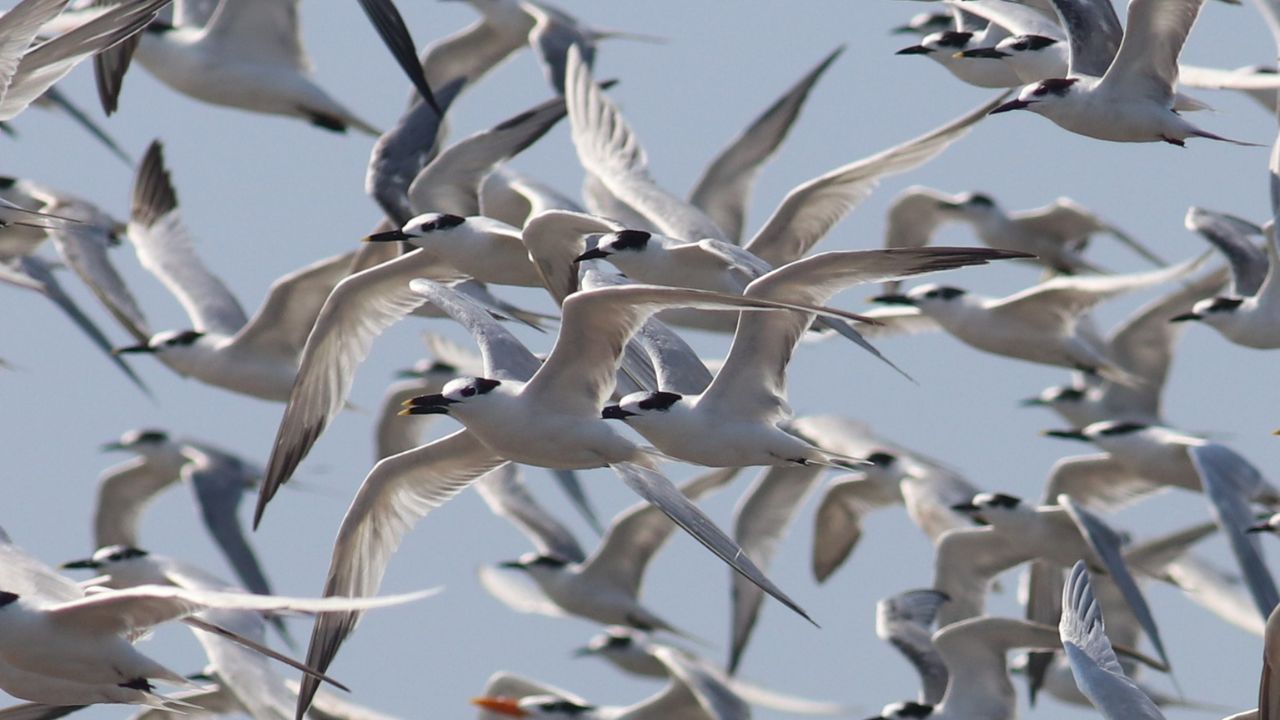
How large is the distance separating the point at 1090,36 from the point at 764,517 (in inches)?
226

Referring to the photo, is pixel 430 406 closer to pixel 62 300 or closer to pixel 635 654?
pixel 62 300

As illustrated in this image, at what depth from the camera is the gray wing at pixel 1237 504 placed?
11141 mm

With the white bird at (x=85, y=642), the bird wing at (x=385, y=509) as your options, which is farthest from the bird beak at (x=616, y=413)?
the white bird at (x=85, y=642)

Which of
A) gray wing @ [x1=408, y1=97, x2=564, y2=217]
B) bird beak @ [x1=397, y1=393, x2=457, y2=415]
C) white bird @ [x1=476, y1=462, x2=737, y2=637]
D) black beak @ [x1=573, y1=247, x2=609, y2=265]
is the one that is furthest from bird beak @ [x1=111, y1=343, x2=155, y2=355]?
bird beak @ [x1=397, y1=393, x2=457, y2=415]

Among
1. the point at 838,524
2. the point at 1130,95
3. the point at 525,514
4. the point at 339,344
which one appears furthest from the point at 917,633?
the point at 525,514

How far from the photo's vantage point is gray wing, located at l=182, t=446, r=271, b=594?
43.7 ft

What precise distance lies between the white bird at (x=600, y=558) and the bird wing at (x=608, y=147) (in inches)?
129

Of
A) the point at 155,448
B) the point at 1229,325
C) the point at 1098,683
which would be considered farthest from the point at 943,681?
the point at 155,448

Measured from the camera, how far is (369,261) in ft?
41.7

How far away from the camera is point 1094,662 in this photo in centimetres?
831

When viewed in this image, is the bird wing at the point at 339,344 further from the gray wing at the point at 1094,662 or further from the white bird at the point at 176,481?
the gray wing at the point at 1094,662

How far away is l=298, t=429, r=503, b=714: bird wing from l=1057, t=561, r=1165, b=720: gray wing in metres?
2.33

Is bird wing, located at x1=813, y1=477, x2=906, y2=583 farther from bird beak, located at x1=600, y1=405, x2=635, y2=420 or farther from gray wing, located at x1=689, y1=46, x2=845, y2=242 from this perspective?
bird beak, located at x1=600, y1=405, x2=635, y2=420

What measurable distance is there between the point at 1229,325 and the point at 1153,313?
7.03 feet
